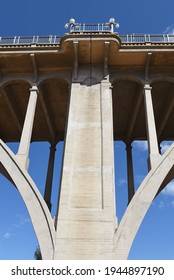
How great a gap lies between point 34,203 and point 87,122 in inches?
Result: 191

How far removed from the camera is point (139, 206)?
12141 mm

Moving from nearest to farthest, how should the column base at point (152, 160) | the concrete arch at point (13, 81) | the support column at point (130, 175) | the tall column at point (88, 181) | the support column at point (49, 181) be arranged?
the tall column at point (88, 181), the column base at point (152, 160), the concrete arch at point (13, 81), the support column at point (49, 181), the support column at point (130, 175)

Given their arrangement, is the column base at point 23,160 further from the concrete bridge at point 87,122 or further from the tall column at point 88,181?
the tall column at point 88,181

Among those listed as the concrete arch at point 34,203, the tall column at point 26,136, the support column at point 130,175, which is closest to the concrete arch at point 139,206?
the concrete arch at point 34,203

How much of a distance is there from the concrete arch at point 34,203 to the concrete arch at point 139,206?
264 centimetres

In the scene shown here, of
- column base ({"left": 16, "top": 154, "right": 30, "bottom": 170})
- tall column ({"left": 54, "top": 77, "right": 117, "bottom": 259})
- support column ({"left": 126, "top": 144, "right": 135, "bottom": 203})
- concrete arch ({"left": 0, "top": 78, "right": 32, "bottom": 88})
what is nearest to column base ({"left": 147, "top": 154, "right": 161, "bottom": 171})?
tall column ({"left": 54, "top": 77, "right": 117, "bottom": 259})

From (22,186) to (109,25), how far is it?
10.5 meters

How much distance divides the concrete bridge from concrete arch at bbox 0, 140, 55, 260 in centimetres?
4

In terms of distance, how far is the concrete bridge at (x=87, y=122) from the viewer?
11438mm

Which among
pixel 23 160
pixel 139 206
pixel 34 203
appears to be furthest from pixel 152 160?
pixel 23 160
